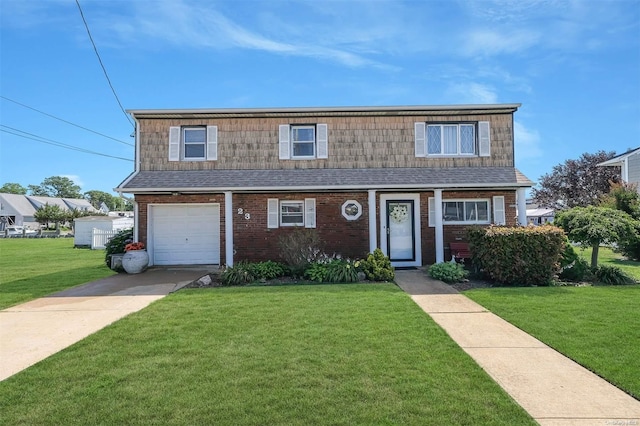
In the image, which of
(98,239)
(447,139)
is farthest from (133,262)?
(98,239)

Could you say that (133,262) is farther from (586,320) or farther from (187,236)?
(586,320)

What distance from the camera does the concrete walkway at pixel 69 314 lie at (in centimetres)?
493

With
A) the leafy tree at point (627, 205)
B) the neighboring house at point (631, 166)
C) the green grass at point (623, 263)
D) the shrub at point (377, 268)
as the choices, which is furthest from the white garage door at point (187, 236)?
the neighboring house at point (631, 166)

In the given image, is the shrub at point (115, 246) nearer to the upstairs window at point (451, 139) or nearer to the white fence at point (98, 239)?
the upstairs window at point (451, 139)

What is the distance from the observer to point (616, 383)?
12.3ft

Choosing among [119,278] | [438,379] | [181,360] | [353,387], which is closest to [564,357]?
[438,379]

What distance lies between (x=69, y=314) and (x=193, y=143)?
7827mm

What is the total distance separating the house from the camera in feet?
41.2

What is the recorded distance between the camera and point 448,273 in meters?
9.66

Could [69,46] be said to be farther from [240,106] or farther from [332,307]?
[332,307]

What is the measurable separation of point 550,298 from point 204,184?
32.7 ft

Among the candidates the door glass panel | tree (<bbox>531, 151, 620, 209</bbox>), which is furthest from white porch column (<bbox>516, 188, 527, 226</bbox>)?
tree (<bbox>531, 151, 620, 209</bbox>)

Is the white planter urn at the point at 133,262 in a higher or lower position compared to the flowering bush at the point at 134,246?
lower

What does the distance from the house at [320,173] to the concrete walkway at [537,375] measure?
623cm
